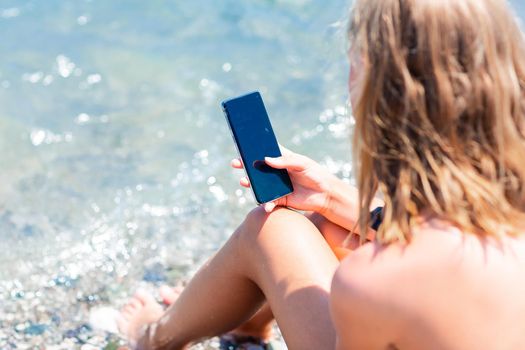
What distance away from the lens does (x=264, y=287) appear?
101 inches

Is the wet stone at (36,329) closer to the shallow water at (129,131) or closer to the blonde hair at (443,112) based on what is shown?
the shallow water at (129,131)

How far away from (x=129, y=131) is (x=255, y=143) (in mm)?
2569

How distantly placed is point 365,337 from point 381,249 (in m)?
0.25

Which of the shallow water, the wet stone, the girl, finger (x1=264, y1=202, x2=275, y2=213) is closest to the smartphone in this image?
finger (x1=264, y1=202, x2=275, y2=213)

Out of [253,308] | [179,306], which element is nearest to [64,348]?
[179,306]

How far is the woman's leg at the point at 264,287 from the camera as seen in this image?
93.7 inches

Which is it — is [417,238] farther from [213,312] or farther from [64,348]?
[64,348]

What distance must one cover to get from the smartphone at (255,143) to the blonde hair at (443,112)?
721 mm

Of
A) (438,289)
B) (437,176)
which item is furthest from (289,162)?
(438,289)

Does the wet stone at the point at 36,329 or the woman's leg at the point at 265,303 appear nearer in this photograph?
the woman's leg at the point at 265,303

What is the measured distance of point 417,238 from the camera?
1839 mm

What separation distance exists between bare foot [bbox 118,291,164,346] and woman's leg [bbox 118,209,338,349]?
18cm

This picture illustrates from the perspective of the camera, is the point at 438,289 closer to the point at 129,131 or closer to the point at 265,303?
the point at 265,303

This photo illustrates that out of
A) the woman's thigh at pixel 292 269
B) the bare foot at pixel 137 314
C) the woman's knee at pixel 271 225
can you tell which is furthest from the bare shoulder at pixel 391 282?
the bare foot at pixel 137 314
